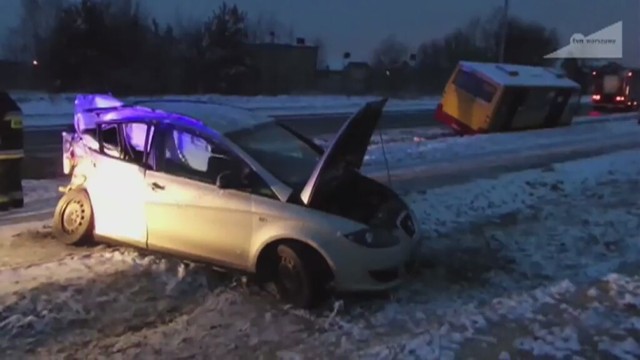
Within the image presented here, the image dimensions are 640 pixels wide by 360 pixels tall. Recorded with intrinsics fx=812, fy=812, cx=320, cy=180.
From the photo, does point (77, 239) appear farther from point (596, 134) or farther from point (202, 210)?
point (596, 134)

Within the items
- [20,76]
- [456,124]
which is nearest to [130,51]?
[20,76]

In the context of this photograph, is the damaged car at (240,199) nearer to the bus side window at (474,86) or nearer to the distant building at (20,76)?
the bus side window at (474,86)

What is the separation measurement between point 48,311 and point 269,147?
7.69 ft

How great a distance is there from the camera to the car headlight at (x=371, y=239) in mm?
6195

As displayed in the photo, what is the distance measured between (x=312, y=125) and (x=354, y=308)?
20652mm

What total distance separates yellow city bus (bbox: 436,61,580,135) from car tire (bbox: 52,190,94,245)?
18.5 m

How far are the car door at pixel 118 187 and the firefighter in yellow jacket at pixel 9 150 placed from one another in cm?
73

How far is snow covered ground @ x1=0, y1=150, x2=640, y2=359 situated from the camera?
5453mm

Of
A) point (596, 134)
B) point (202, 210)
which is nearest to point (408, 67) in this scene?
point (596, 134)

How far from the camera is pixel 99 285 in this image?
6.52m

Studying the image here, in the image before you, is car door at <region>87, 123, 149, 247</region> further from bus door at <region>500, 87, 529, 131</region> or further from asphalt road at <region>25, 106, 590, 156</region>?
bus door at <region>500, 87, 529, 131</region>

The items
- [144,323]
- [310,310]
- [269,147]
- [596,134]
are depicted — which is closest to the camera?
[144,323]

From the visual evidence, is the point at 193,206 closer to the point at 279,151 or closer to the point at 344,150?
the point at 279,151

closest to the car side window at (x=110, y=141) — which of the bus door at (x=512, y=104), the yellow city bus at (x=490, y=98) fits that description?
the yellow city bus at (x=490, y=98)
